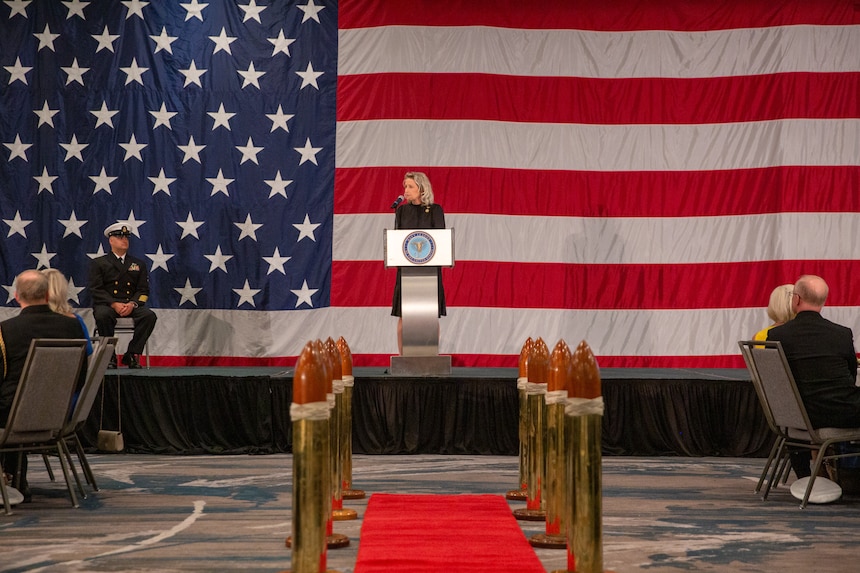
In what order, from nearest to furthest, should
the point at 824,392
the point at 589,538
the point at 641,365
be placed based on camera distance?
the point at 589,538
the point at 824,392
the point at 641,365

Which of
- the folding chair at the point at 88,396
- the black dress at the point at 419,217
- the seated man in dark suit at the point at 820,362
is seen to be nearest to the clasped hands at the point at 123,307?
the black dress at the point at 419,217

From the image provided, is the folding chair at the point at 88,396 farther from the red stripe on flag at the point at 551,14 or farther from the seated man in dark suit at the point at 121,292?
the red stripe on flag at the point at 551,14

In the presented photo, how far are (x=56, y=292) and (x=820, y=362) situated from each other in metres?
3.87

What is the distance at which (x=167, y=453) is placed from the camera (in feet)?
21.7

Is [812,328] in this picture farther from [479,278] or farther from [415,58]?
[415,58]

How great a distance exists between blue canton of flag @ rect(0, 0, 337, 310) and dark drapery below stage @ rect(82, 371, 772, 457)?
1.92 m

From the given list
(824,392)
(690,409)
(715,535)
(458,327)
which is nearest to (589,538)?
(715,535)

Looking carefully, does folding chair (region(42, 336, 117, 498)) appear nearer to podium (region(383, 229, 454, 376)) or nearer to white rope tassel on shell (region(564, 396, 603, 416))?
podium (region(383, 229, 454, 376))

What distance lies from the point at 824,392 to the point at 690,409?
2130mm

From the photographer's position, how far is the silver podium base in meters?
6.72

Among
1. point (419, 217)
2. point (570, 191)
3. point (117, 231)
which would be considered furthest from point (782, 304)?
point (117, 231)

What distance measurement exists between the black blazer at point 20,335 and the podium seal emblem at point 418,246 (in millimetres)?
2505

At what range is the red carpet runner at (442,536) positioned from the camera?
3154 mm

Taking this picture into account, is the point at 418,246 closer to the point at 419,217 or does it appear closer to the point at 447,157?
the point at 419,217
